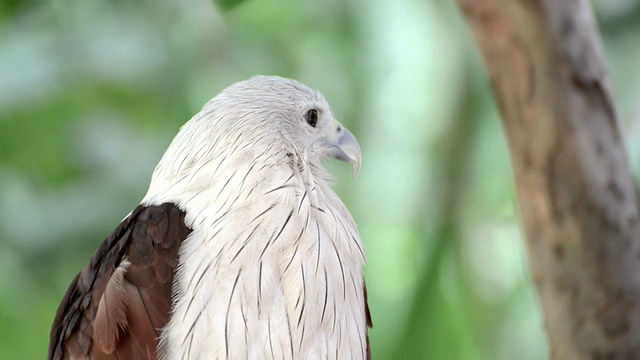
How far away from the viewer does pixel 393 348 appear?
138 inches

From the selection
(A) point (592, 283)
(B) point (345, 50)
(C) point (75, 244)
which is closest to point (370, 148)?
(B) point (345, 50)

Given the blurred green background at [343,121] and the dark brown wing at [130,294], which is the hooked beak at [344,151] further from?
the blurred green background at [343,121]

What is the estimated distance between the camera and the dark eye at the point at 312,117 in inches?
84.6

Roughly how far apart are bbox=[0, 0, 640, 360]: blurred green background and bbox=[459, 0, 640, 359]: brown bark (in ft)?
4.98

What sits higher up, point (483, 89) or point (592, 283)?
point (483, 89)

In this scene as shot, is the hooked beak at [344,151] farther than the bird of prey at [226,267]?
Yes

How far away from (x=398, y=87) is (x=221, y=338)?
2.43 meters

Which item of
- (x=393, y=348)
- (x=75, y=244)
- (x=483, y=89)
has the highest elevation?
(x=483, y=89)

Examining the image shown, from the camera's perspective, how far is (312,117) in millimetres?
2166

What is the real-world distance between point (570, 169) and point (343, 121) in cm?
193

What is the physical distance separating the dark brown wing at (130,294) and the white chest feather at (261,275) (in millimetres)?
33

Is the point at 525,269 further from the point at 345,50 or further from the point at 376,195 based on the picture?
the point at 345,50

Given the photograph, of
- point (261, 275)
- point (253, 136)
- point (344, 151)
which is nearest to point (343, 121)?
point (344, 151)

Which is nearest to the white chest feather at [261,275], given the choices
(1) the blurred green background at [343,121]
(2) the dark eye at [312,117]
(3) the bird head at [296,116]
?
(3) the bird head at [296,116]
